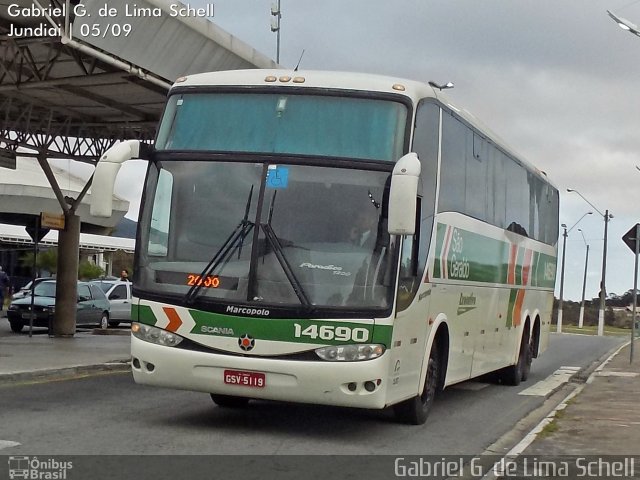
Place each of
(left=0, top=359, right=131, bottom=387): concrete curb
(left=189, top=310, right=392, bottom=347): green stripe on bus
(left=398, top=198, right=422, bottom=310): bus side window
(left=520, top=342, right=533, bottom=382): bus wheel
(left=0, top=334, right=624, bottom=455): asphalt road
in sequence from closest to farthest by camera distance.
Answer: (left=0, top=334, right=624, bottom=455): asphalt road, (left=189, top=310, right=392, bottom=347): green stripe on bus, (left=398, top=198, right=422, bottom=310): bus side window, (left=0, top=359, right=131, bottom=387): concrete curb, (left=520, top=342, right=533, bottom=382): bus wheel

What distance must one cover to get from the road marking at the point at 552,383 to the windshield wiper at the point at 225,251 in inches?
325

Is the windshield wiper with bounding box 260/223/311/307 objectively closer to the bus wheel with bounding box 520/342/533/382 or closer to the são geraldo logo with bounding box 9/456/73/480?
the são geraldo logo with bounding box 9/456/73/480

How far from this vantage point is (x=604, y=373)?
70.7 ft

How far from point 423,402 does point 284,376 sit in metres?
2.61

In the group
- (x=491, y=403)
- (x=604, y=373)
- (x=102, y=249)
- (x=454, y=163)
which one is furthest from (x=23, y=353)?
(x=102, y=249)

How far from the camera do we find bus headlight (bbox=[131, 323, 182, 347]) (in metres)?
10.2

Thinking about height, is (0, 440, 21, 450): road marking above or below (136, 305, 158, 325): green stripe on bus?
below

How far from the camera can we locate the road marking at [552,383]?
685 inches

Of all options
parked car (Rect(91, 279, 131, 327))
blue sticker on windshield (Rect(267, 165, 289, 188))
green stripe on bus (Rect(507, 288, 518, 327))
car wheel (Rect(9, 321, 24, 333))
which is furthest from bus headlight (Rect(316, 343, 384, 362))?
parked car (Rect(91, 279, 131, 327))

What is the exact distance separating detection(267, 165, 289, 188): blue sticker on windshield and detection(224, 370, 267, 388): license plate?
175 cm

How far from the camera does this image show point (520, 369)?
61.9 ft

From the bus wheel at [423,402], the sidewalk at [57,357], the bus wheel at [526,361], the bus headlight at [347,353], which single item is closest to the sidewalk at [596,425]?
the bus wheel at [526,361]

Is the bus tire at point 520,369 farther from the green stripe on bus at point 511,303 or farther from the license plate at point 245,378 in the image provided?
the license plate at point 245,378

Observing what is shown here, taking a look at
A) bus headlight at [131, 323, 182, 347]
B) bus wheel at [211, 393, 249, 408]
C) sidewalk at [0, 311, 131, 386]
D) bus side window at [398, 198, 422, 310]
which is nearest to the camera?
bus headlight at [131, 323, 182, 347]
